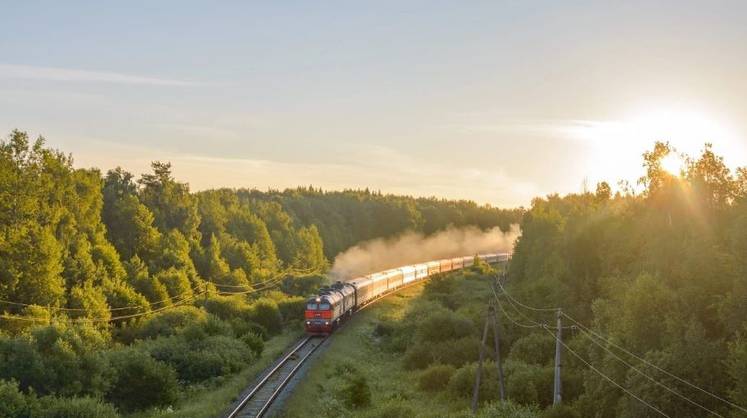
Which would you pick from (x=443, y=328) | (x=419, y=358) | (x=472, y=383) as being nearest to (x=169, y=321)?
(x=419, y=358)

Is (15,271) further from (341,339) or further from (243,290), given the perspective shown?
(243,290)

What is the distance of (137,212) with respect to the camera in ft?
264

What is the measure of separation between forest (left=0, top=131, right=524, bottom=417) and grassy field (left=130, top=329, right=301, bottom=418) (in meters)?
0.64

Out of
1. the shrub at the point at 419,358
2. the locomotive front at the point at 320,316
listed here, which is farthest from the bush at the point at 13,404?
the locomotive front at the point at 320,316

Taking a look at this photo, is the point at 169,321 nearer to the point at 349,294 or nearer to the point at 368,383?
the point at 349,294

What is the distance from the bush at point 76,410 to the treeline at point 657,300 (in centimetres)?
2217

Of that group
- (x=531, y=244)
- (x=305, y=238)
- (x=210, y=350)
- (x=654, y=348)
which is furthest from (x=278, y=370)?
(x=305, y=238)

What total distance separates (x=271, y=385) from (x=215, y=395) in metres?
3.37

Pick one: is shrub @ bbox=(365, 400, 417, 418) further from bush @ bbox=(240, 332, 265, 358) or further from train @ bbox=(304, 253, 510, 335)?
train @ bbox=(304, 253, 510, 335)

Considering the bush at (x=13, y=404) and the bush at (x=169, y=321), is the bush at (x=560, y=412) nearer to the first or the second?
the bush at (x=13, y=404)

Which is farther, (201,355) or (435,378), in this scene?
(201,355)

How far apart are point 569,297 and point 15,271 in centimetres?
4431

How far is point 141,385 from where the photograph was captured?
1661 inches

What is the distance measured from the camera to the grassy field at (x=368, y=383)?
36.8 metres
